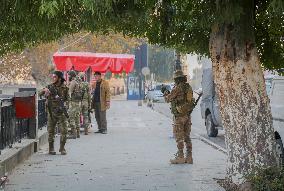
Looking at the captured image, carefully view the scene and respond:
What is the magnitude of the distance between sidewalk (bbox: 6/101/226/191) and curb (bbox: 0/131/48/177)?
0.42ft

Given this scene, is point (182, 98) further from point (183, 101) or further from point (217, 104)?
point (217, 104)

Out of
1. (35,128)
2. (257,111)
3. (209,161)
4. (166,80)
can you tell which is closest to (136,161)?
(209,161)

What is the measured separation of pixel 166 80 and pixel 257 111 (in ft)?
305

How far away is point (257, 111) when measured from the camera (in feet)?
27.0

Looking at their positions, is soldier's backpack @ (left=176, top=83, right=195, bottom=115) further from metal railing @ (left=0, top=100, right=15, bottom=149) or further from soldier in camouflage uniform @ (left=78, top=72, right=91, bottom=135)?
soldier in camouflage uniform @ (left=78, top=72, right=91, bottom=135)

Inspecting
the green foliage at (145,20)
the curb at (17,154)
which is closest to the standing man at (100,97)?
the curb at (17,154)

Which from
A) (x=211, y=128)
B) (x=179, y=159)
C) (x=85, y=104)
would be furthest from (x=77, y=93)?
(x=179, y=159)

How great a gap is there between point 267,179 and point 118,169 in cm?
362

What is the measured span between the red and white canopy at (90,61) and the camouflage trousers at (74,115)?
2.23 m

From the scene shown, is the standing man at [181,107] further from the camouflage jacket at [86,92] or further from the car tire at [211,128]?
the car tire at [211,128]

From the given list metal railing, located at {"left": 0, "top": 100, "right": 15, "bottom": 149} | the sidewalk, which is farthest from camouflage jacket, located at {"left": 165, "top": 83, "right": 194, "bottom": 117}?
metal railing, located at {"left": 0, "top": 100, "right": 15, "bottom": 149}

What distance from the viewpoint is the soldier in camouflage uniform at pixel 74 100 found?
16938 millimetres

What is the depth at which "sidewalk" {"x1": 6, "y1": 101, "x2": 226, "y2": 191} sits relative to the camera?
9.15 metres

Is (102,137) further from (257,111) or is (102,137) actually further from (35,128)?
(257,111)
